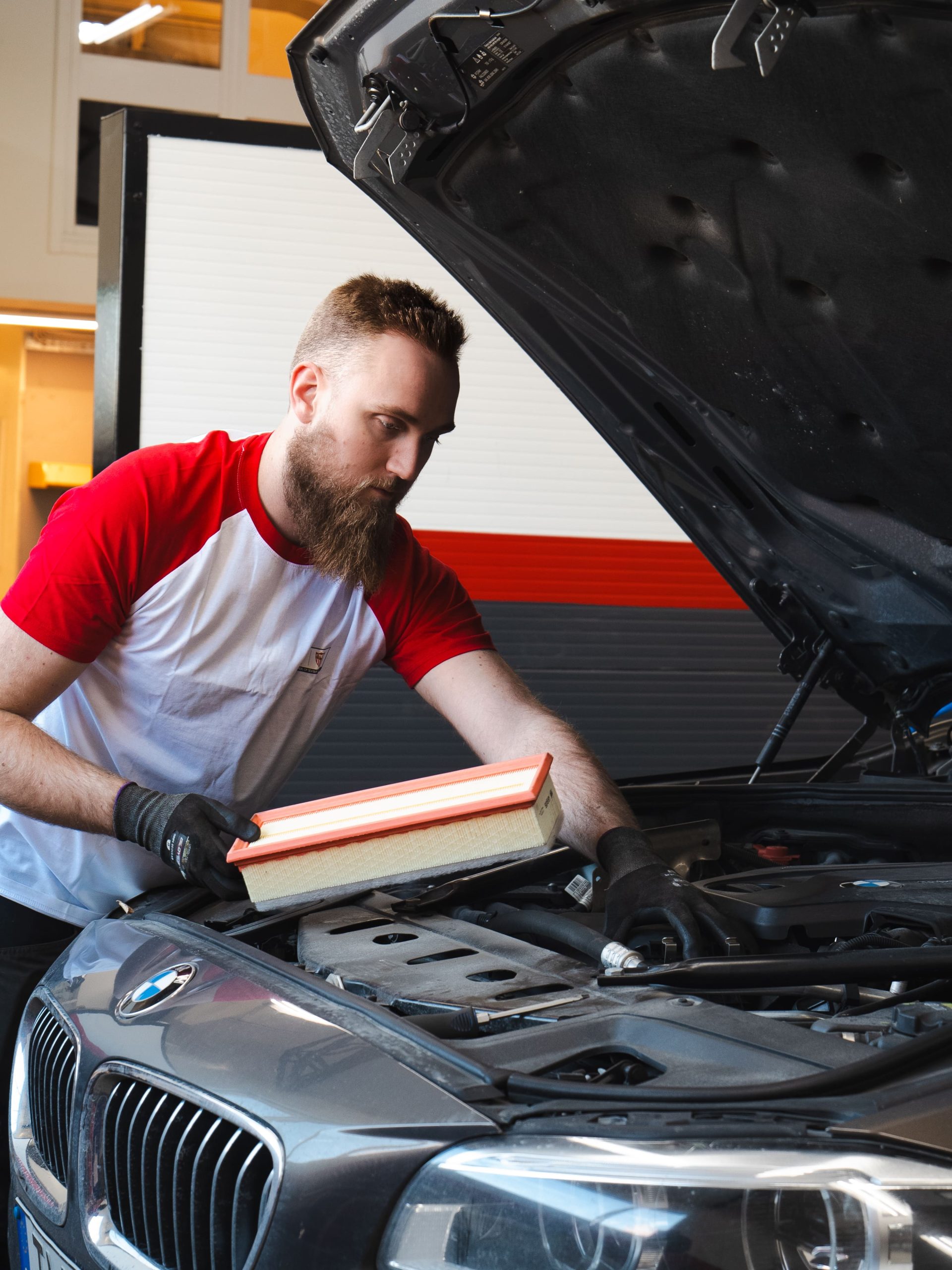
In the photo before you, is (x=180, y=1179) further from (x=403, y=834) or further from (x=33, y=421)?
(x=33, y=421)

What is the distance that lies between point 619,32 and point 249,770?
105 cm

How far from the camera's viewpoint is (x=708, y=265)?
1.46 metres

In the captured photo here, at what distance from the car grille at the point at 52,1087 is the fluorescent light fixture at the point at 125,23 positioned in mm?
5284

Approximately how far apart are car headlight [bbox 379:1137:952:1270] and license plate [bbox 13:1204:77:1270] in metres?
0.50

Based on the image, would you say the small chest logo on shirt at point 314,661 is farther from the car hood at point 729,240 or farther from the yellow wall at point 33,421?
the yellow wall at point 33,421

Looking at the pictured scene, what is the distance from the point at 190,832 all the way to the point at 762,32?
0.98 meters

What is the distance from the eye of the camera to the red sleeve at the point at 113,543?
1.51m

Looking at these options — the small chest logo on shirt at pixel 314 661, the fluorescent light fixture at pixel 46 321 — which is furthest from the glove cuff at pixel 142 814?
the fluorescent light fixture at pixel 46 321

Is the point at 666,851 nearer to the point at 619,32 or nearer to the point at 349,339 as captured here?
the point at 349,339

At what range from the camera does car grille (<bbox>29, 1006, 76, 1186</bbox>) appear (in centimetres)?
111

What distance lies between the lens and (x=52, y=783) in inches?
57.9

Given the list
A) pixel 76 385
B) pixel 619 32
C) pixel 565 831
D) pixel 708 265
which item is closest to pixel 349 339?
pixel 708 265

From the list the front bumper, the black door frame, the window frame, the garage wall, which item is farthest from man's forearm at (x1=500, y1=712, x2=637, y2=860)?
the window frame

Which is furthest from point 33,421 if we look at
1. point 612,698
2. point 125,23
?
point 612,698
